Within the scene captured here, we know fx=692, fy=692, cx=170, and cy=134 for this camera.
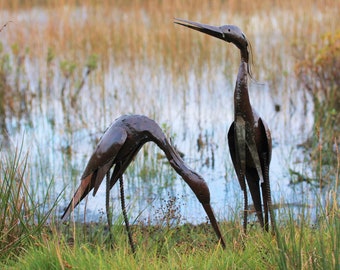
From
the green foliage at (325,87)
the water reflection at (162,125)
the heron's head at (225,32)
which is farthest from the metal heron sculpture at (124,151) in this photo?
the green foliage at (325,87)

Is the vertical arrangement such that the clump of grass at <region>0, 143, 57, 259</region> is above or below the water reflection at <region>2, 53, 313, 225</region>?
below

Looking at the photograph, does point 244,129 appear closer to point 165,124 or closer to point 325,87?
point 165,124

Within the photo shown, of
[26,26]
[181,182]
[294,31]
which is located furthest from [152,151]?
[26,26]

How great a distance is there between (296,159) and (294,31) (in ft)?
11.9

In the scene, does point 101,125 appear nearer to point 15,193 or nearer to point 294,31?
point 15,193

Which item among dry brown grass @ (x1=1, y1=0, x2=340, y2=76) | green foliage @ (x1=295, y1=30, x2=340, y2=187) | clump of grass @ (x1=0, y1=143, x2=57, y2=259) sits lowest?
clump of grass @ (x1=0, y1=143, x2=57, y2=259)

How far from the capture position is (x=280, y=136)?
6.53 m

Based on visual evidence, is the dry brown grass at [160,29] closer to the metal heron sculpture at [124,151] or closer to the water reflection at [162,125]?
the water reflection at [162,125]

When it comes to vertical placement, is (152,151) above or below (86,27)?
below

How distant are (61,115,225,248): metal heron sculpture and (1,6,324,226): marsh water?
1231 millimetres

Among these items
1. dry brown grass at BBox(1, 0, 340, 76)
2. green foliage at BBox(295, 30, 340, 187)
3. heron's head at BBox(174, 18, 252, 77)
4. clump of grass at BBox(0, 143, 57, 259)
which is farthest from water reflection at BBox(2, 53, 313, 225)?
heron's head at BBox(174, 18, 252, 77)

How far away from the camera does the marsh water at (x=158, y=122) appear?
5.27 metres

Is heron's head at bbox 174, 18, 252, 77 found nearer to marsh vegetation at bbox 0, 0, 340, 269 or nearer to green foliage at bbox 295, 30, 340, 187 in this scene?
marsh vegetation at bbox 0, 0, 340, 269

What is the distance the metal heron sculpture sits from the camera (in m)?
3.20
